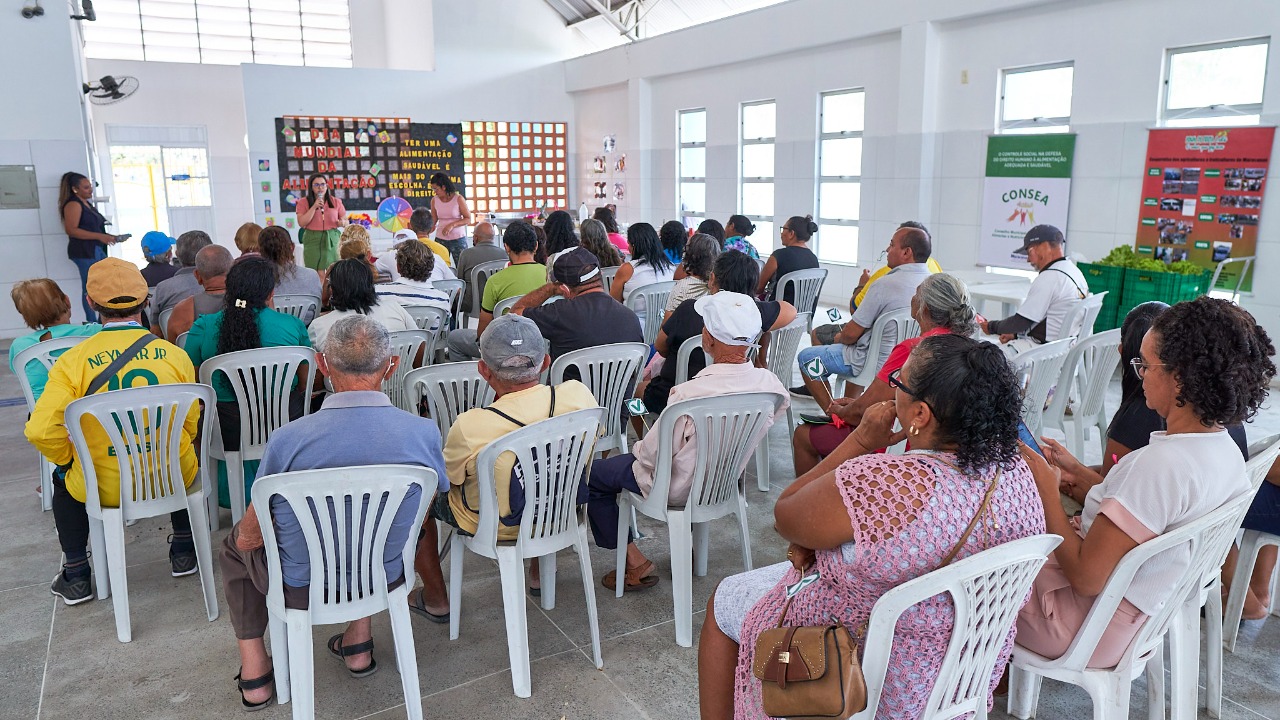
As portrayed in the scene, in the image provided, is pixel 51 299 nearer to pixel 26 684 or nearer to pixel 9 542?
pixel 9 542

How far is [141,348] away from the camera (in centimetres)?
277

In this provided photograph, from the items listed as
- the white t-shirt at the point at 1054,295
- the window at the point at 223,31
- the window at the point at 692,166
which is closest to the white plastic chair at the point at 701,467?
the white t-shirt at the point at 1054,295

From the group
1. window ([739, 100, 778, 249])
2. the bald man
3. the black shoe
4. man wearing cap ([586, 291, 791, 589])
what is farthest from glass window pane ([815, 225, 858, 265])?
the black shoe

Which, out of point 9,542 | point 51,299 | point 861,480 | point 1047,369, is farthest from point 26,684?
point 1047,369

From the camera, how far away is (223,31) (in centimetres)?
1327

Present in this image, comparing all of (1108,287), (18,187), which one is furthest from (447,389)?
(18,187)

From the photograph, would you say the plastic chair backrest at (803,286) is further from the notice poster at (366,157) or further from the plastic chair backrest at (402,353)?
the notice poster at (366,157)

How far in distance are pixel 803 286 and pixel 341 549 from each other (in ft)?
13.7

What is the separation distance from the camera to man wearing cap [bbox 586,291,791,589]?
2.68 meters

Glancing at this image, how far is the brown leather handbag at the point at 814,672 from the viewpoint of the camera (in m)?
1.48

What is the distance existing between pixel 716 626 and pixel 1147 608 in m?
0.91

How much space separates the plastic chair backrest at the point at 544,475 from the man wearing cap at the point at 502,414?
3 cm

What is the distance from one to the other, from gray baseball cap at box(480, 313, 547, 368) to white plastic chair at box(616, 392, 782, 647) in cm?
44

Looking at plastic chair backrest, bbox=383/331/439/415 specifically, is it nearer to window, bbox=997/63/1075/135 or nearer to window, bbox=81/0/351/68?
window, bbox=997/63/1075/135
